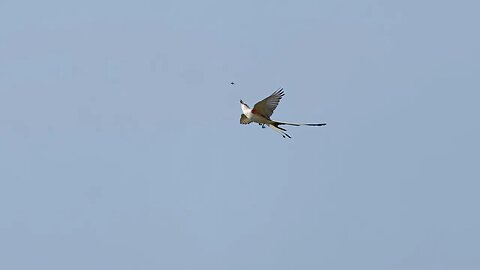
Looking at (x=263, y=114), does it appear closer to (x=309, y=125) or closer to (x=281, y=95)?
(x=281, y=95)

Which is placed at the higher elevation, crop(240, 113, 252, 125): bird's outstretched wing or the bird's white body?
crop(240, 113, 252, 125): bird's outstretched wing

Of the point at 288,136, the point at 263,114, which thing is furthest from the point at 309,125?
the point at 263,114

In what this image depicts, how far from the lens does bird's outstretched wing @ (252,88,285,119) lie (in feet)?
108

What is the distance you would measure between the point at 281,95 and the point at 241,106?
256cm

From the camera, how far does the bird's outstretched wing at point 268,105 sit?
33062 millimetres

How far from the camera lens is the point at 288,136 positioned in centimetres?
3131

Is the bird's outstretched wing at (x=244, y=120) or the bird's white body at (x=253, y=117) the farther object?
the bird's outstretched wing at (x=244, y=120)

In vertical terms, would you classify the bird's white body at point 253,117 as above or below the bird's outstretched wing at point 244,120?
below

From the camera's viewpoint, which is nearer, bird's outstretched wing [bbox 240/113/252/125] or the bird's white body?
the bird's white body

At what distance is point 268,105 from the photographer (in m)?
33.3

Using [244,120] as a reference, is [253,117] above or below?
below

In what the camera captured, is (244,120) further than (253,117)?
Yes

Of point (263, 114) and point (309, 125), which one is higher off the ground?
point (263, 114)

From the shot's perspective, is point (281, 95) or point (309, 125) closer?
point (309, 125)
